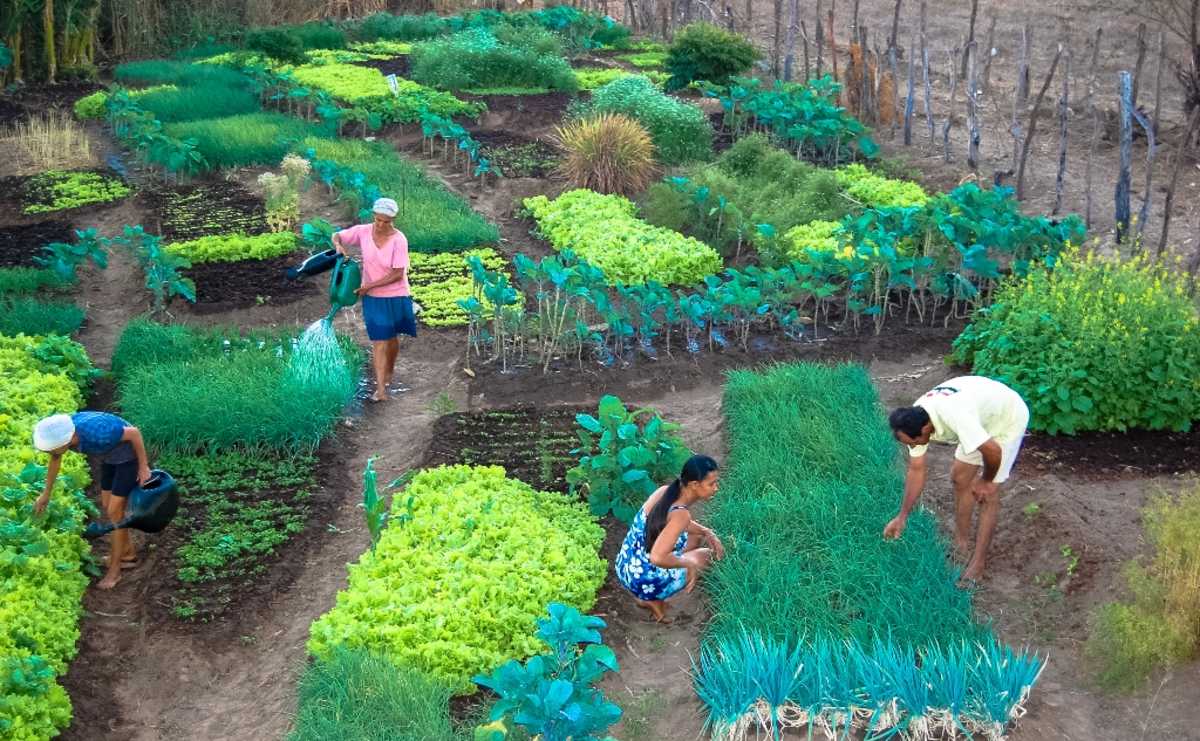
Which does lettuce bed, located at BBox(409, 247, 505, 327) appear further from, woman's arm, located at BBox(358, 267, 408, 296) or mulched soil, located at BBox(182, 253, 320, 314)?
woman's arm, located at BBox(358, 267, 408, 296)

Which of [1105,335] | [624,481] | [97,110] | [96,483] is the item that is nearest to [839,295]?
[1105,335]

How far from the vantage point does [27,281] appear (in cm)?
1051

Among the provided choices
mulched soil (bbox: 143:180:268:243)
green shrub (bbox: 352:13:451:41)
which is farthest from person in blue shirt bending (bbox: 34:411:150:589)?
green shrub (bbox: 352:13:451:41)

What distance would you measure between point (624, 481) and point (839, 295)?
417cm

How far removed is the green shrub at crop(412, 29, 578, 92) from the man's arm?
12.8 m

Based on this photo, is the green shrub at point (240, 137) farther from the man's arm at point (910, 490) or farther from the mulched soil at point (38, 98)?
the man's arm at point (910, 490)

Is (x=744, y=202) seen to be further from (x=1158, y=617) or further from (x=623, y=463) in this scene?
(x=1158, y=617)

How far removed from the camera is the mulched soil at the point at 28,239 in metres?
11.3

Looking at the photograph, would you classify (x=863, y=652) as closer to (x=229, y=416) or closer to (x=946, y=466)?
(x=946, y=466)

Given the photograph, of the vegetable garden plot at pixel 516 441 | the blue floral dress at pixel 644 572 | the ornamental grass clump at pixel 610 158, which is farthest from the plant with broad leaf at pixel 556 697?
the ornamental grass clump at pixel 610 158

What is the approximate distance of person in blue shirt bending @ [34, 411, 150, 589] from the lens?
619cm

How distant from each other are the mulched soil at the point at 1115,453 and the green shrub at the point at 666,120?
7.18 meters

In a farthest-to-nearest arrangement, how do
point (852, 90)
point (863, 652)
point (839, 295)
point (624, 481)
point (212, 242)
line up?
point (852, 90)
point (212, 242)
point (839, 295)
point (624, 481)
point (863, 652)

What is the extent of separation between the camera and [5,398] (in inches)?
310
